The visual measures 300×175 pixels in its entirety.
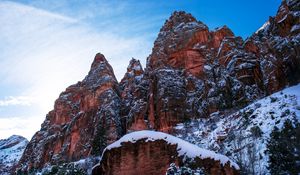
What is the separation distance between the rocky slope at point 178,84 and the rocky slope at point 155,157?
1425 inches

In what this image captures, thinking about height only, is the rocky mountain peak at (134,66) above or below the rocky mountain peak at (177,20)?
below

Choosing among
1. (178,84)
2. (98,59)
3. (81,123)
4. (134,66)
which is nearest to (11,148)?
(98,59)

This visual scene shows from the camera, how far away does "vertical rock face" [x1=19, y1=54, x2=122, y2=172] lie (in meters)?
80.6

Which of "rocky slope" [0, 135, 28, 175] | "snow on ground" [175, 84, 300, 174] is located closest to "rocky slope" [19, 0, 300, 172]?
"snow on ground" [175, 84, 300, 174]

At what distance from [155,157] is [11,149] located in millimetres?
180367

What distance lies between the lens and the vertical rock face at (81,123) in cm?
8062

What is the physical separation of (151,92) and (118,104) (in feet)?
44.1

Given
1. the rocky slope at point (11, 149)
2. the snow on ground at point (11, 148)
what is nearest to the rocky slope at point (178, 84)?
the rocky slope at point (11, 149)

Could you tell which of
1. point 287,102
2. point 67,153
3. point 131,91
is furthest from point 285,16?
point 67,153

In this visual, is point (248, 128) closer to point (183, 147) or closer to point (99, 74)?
point (183, 147)

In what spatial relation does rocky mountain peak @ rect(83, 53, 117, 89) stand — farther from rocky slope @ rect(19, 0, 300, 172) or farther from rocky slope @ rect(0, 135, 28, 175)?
rocky slope @ rect(0, 135, 28, 175)

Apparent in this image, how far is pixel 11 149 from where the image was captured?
17950cm

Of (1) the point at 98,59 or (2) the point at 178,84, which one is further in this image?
(1) the point at 98,59

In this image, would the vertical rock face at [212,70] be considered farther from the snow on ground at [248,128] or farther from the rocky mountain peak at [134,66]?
the rocky mountain peak at [134,66]
